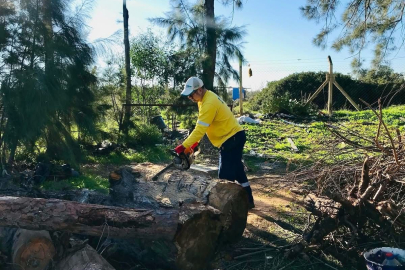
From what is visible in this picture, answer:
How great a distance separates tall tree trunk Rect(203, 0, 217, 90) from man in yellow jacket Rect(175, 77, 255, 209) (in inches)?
215

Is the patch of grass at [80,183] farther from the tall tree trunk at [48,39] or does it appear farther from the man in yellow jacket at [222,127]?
the man in yellow jacket at [222,127]

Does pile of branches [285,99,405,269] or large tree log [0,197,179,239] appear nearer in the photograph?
large tree log [0,197,179,239]

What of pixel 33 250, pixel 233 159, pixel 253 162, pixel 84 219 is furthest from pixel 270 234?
pixel 253 162

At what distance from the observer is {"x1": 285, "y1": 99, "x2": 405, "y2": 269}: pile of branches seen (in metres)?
3.62

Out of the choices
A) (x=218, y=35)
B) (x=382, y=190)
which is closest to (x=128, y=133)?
(x=218, y=35)

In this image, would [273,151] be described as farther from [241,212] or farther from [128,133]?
[241,212]

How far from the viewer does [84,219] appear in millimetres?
3299

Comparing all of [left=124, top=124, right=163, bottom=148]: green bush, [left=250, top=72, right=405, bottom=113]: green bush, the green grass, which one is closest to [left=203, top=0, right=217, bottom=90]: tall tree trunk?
[left=124, top=124, right=163, bottom=148]: green bush

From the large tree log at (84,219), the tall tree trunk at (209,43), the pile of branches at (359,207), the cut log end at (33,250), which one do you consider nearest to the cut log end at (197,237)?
the large tree log at (84,219)

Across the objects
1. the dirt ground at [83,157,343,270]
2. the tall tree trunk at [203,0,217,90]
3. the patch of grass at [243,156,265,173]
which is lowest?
the dirt ground at [83,157,343,270]

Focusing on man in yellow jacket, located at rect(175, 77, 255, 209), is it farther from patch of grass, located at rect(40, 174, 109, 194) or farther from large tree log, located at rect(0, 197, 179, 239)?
patch of grass, located at rect(40, 174, 109, 194)

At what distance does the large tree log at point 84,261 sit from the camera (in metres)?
3.14

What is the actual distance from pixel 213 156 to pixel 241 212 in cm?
525

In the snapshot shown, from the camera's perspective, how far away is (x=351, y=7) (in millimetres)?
6539
